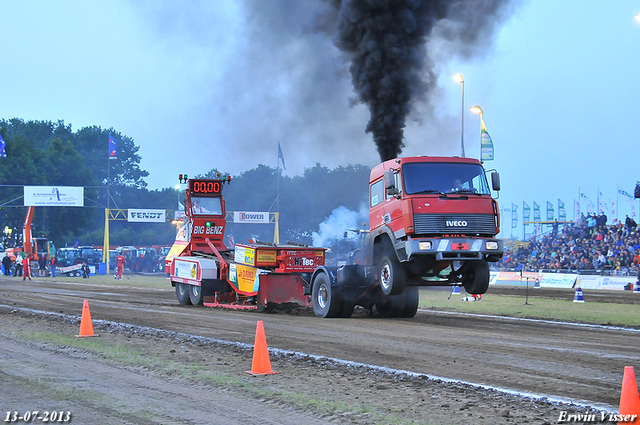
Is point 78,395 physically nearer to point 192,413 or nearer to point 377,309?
point 192,413

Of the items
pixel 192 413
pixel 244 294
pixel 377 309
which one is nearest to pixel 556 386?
pixel 192 413

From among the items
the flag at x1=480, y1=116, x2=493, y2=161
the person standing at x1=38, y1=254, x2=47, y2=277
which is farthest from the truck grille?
the person standing at x1=38, y1=254, x2=47, y2=277

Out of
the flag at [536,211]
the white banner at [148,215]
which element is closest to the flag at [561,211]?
the flag at [536,211]

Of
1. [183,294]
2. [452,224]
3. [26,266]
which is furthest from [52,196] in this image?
[452,224]

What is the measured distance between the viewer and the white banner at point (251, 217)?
57.2m

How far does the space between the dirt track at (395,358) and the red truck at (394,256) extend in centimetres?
78

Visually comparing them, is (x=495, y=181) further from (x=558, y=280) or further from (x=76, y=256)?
(x=76, y=256)

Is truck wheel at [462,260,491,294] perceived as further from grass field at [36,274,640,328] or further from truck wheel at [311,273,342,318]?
truck wheel at [311,273,342,318]

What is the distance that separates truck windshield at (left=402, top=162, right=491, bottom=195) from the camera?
13.3m

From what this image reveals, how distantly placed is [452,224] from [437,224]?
32cm

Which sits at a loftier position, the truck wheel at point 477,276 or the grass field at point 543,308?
the truck wheel at point 477,276

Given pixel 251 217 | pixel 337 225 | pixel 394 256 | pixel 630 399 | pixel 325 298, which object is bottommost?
pixel 630 399

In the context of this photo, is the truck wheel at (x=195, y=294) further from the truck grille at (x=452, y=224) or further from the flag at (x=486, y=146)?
the flag at (x=486, y=146)

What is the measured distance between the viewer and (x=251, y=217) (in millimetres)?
58062
